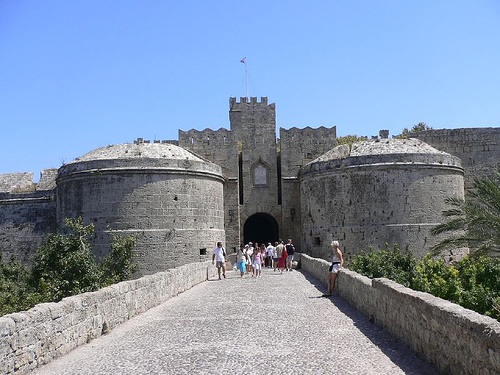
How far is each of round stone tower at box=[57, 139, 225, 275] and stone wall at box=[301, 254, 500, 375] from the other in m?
14.4

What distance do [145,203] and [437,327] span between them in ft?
60.6

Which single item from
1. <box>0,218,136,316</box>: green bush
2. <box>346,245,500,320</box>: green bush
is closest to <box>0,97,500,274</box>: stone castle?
<box>0,218,136,316</box>: green bush

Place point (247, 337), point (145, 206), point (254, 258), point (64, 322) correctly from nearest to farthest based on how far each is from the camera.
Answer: point (64, 322) → point (247, 337) → point (254, 258) → point (145, 206)

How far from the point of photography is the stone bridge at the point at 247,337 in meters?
5.75

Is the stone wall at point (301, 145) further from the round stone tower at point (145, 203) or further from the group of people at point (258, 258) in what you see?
the round stone tower at point (145, 203)

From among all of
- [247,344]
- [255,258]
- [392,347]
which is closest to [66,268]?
[255,258]

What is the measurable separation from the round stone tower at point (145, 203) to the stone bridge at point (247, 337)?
11.1 meters

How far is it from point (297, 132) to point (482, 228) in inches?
574

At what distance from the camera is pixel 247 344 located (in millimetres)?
7637

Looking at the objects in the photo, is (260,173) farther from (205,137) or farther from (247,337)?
(247,337)

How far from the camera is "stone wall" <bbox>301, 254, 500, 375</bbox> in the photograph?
4.63m

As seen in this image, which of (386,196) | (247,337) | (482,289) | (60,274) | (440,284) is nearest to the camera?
(247,337)

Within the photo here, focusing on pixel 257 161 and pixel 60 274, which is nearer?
pixel 60 274

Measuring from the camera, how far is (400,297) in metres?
7.45
